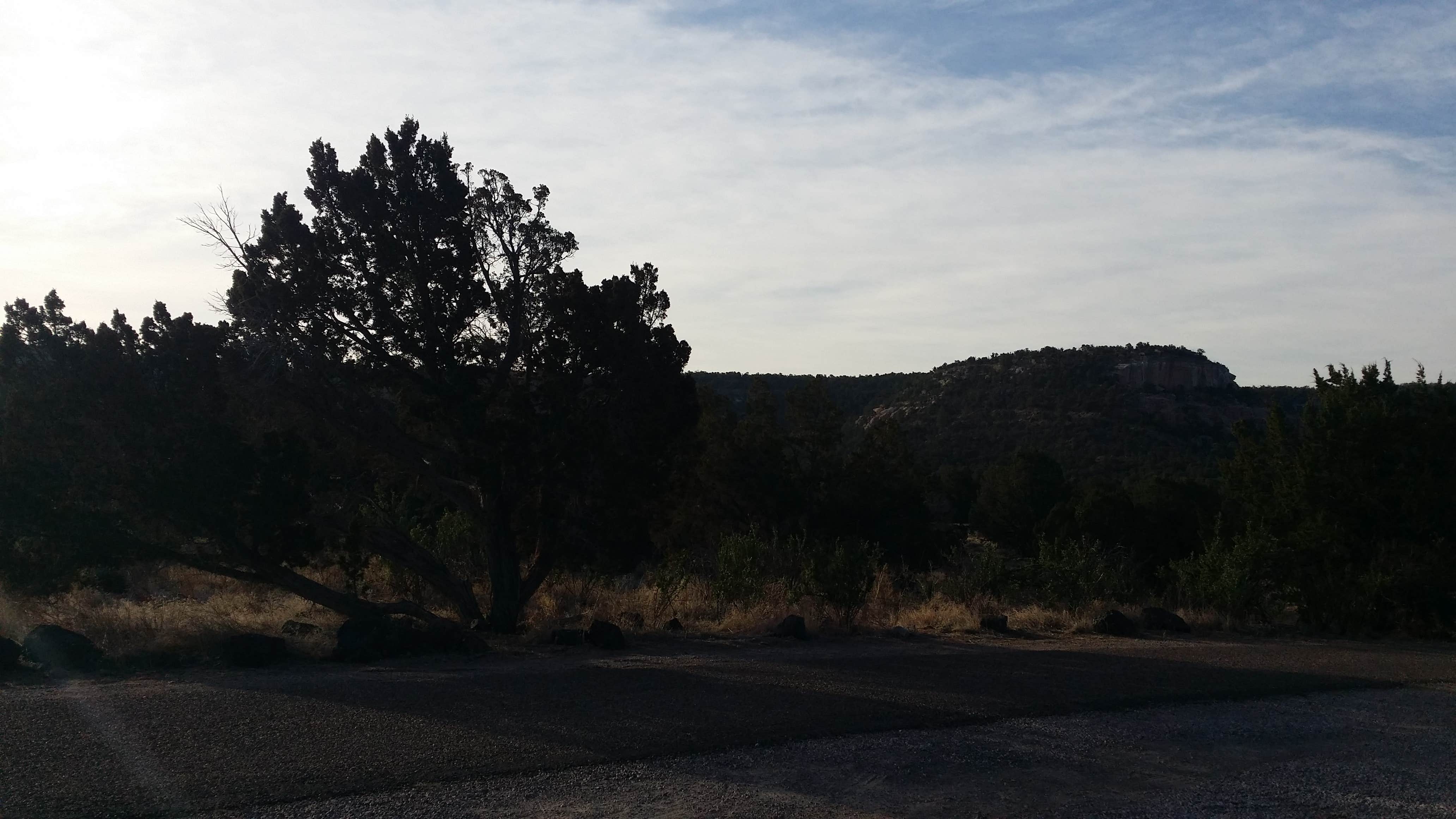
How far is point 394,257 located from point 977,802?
11405mm

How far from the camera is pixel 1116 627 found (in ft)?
51.8

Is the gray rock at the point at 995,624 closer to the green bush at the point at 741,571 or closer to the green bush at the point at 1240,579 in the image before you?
the green bush at the point at 741,571

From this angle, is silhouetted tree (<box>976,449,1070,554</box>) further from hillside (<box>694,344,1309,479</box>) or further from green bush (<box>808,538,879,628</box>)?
green bush (<box>808,538,879,628</box>)

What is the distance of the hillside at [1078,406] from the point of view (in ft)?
193

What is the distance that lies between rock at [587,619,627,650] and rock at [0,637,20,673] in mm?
5779

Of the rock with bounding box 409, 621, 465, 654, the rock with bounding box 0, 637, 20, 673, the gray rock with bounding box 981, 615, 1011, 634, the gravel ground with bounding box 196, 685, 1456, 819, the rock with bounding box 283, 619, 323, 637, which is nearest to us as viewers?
the gravel ground with bounding box 196, 685, 1456, 819

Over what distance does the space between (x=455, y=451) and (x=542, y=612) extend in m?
3.21

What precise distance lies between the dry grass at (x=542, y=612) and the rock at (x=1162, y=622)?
2.15ft

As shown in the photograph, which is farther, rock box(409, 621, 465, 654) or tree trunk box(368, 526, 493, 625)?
tree trunk box(368, 526, 493, 625)

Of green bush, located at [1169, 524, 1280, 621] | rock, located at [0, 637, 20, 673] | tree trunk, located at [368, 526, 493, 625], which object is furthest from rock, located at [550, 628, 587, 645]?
green bush, located at [1169, 524, 1280, 621]

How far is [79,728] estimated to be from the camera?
26.1 ft

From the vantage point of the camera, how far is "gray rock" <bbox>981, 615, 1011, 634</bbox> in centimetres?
1573

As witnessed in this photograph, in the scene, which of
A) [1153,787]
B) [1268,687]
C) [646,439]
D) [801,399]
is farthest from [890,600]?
[801,399]

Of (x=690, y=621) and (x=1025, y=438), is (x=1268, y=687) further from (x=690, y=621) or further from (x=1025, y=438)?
(x=1025, y=438)
